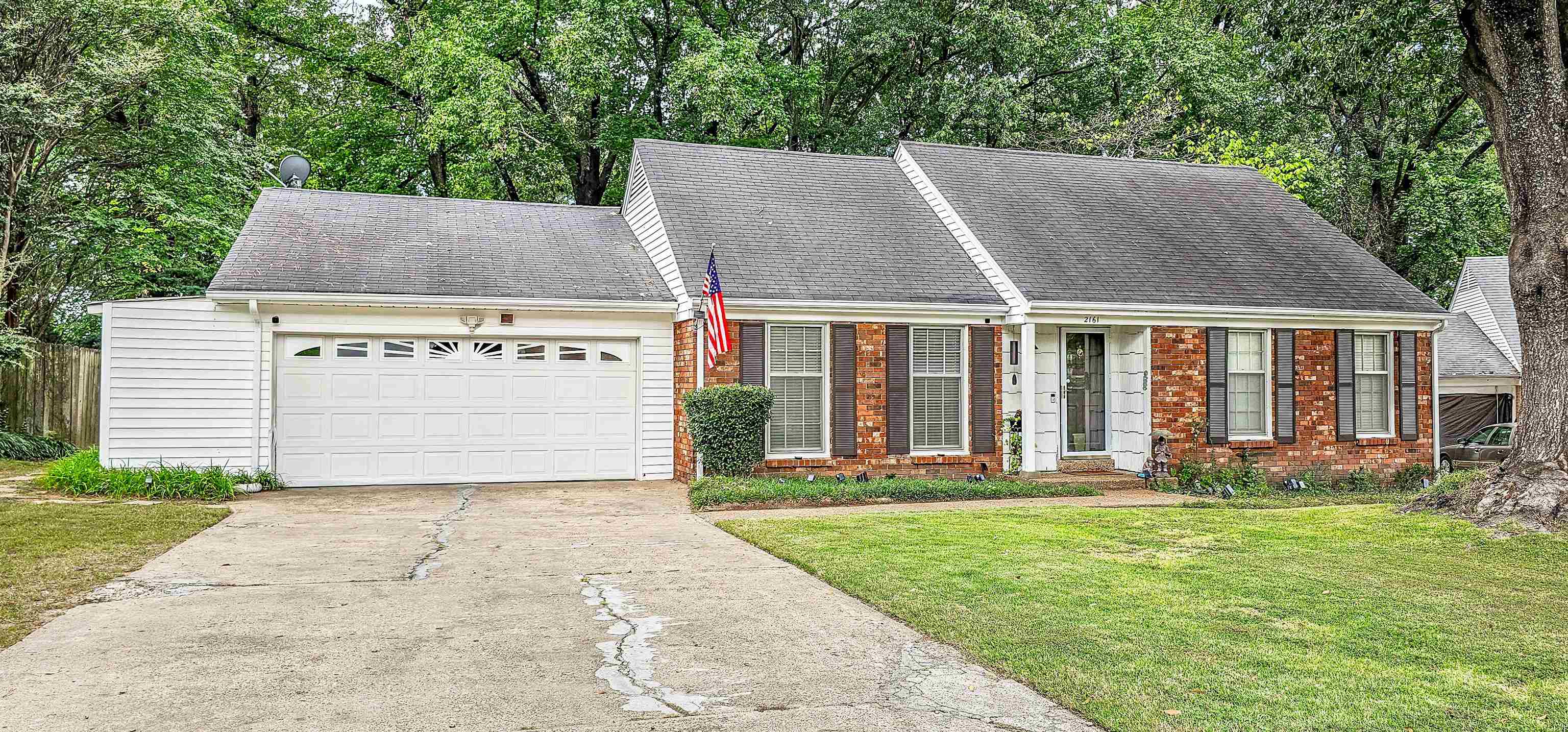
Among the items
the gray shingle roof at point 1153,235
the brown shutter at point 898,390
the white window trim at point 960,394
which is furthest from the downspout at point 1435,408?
Result: the brown shutter at point 898,390

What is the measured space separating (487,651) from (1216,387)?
466 inches

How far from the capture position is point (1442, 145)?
81.2 feet

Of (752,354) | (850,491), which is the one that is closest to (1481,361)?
(850,491)

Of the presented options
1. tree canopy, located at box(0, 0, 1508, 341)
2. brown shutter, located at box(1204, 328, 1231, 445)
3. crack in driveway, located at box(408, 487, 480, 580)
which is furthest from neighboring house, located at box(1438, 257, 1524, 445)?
crack in driveway, located at box(408, 487, 480, 580)

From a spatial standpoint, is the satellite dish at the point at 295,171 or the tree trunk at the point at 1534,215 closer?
the tree trunk at the point at 1534,215

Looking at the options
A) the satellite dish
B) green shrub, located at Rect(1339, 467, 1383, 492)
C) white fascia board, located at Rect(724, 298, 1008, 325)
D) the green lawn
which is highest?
the satellite dish

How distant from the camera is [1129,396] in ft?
46.8

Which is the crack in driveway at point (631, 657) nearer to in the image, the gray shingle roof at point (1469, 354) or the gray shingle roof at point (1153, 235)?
the gray shingle roof at point (1153, 235)

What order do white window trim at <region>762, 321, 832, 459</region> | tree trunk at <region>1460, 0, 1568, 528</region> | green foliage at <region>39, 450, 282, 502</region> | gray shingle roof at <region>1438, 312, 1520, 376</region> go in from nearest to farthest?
1. tree trunk at <region>1460, 0, 1568, 528</region>
2. green foliage at <region>39, 450, 282, 502</region>
3. white window trim at <region>762, 321, 832, 459</region>
4. gray shingle roof at <region>1438, 312, 1520, 376</region>

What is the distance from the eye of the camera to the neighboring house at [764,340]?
12.5 m

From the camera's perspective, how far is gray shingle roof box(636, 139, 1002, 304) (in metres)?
13.4

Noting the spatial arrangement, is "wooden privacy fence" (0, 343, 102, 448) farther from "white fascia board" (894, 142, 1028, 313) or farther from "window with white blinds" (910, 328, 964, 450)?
"white fascia board" (894, 142, 1028, 313)

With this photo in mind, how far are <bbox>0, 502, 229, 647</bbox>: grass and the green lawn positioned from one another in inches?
185

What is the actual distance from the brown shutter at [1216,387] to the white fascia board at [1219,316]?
21cm
